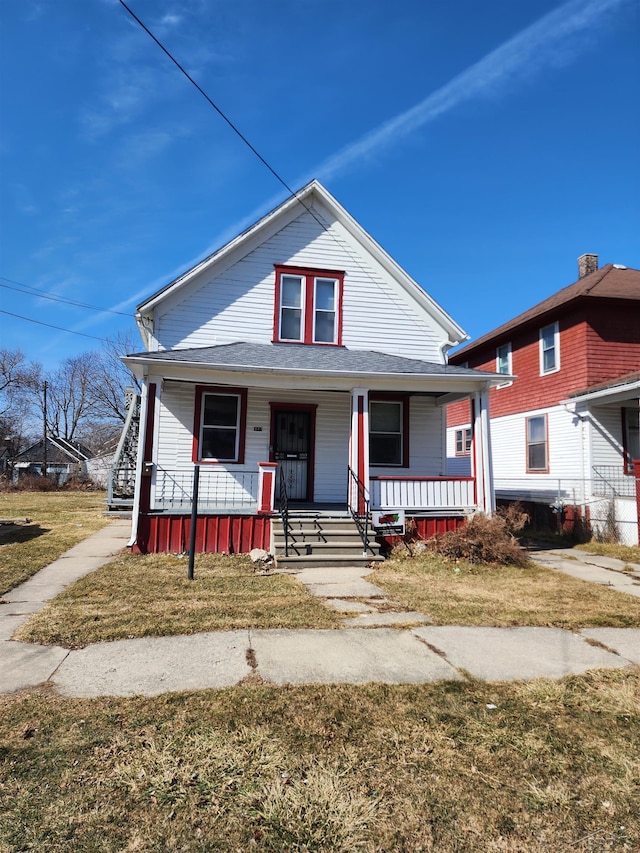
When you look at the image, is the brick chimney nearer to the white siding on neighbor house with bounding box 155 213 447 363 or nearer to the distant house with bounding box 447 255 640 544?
the distant house with bounding box 447 255 640 544

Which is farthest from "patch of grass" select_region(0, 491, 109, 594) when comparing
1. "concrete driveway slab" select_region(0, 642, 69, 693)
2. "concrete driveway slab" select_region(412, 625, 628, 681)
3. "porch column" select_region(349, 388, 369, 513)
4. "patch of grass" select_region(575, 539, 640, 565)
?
"patch of grass" select_region(575, 539, 640, 565)

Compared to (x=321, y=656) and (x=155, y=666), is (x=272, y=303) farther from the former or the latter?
(x=155, y=666)

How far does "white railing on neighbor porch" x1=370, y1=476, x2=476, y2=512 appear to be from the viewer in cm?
1072

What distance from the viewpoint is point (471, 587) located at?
7.68m

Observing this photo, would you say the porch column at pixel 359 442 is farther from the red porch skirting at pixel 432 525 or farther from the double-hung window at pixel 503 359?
the double-hung window at pixel 503 359

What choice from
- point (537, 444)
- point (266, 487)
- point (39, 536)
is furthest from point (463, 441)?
point (39, 536)

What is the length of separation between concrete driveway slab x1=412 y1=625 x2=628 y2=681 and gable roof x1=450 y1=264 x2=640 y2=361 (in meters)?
12.0

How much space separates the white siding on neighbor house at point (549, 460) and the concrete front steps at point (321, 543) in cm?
804

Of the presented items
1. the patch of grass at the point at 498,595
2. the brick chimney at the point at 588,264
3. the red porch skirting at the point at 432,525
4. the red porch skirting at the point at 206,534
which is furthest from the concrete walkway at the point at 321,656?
the brick chimney at the point at 588,264

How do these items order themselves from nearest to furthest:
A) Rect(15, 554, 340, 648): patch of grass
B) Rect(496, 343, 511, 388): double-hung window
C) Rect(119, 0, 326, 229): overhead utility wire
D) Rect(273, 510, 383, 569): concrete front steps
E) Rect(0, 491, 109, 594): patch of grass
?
Rect(15, 554, 340, 648): patch of grass → Rect(119, 0, 326, 229): overhead utility wire → Rect(0, 491, 109, 594): patch of grass → Rect(273, 510, 383, 569): concrete front steps → Rect(496, 343, 511, 388): double-hung window

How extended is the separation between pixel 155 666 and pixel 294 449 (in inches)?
332

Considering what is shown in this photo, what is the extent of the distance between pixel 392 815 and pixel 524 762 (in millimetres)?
1009

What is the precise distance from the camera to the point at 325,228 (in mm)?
13367

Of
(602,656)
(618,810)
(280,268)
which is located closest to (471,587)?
(602,656)
